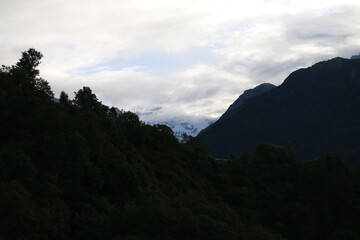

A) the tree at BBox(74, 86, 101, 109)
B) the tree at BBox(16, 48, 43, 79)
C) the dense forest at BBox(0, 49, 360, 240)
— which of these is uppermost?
the tree at BBox(16, 48, 43, 79)

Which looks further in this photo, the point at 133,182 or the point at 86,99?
the point at 86,99

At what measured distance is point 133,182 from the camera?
174ft

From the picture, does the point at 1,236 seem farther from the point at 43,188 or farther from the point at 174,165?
the point at 174,165

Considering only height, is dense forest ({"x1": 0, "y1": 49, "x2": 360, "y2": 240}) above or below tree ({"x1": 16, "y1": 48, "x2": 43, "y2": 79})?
below

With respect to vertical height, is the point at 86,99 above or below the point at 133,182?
above

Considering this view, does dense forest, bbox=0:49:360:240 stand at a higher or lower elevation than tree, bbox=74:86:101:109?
lower

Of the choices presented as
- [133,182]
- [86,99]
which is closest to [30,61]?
[86,99]

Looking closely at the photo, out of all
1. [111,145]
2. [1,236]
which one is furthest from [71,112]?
[1,236]

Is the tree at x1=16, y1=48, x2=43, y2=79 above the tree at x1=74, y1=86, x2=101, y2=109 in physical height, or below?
above

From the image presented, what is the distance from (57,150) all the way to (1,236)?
1559 cm

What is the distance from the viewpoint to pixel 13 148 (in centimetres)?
4581

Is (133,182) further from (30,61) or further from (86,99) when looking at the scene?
(30,61)

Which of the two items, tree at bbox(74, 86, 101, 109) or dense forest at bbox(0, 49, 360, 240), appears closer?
dense forest at bbox(0, 49, 360, 240)

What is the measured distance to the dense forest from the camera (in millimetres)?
39125
